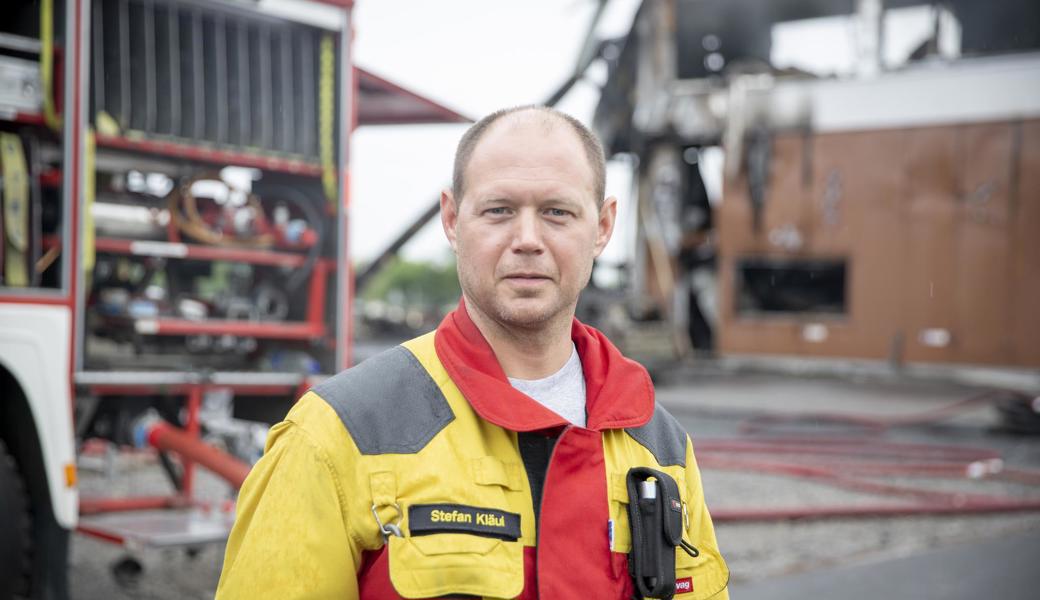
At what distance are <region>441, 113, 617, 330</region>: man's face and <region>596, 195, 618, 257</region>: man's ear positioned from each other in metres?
0.14

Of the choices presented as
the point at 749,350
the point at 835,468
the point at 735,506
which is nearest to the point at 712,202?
the point at 749,350

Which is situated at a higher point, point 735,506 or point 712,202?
point 712,202

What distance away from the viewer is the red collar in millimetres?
1783

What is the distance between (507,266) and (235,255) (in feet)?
14.3

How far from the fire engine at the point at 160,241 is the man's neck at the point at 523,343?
11.3ft

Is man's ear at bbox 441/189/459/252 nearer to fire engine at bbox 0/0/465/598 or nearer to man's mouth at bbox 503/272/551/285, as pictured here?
man's mouth at bbox 503/272/551/285

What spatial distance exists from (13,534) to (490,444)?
363 centimetres

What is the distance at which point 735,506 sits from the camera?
8.16 metres

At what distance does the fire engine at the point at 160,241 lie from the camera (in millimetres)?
4738

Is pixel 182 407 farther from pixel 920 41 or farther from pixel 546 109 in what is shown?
pixel 920 41

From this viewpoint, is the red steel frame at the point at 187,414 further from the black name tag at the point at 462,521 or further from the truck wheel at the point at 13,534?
the black name tag at the point at 462,521

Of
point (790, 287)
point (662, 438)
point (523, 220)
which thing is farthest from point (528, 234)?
point (790, 287)

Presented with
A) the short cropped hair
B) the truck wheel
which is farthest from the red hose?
the short cropped hair

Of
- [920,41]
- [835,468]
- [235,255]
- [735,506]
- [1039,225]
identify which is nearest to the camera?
[235,255]
